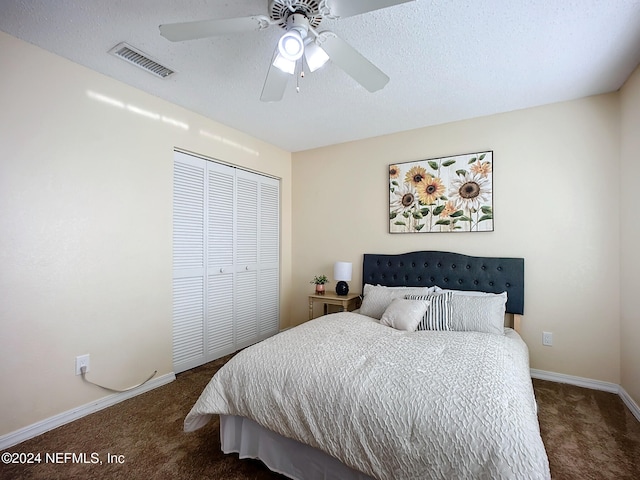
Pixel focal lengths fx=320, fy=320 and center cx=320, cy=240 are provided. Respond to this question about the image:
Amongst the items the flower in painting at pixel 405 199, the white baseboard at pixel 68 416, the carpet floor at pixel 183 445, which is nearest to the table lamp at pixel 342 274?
the flower in painting at pixel 405 199

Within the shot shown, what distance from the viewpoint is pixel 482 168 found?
10.2 feet

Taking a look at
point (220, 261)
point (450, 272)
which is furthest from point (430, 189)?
point (220, 261)

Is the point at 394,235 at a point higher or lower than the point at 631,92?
lower

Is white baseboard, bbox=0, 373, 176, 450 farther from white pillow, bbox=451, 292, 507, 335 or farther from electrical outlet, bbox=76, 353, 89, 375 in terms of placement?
white pillow, bbox=451, 292, 507, 335

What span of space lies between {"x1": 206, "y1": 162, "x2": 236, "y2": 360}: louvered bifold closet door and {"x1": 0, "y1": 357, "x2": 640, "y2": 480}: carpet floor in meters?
0.91

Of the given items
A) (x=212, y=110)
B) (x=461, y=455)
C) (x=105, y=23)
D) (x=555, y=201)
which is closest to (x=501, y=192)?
(x=555, y=201)

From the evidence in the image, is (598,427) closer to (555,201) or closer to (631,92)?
(555,201)

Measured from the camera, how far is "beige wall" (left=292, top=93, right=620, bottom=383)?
2.63 metres

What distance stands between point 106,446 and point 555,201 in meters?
3.83

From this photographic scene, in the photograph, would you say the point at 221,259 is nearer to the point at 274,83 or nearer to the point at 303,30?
the point at 274,83

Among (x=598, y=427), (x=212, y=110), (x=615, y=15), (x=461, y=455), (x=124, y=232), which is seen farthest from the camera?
(x=212, y=110)

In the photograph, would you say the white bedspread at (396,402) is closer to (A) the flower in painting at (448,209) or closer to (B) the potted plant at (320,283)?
(A) the flower in painting at (448,209)

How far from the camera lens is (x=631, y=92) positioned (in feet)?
7.77

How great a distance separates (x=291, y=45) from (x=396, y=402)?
174cm
